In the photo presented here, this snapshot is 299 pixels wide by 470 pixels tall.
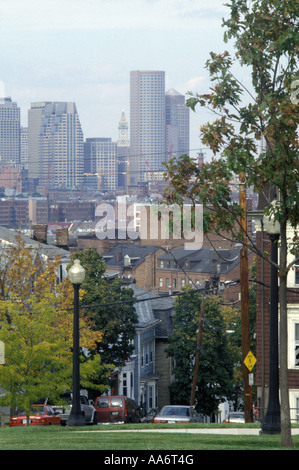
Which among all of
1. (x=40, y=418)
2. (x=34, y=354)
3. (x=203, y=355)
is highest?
(x=34, y=354)

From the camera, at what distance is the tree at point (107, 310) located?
1933 inches

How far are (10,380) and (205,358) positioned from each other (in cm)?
2893

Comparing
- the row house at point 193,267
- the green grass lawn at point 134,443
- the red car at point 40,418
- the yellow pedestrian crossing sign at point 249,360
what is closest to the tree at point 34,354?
the red car at point 40,418

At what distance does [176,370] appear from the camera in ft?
195

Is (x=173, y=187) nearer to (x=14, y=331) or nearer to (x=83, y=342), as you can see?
(x=14, y=331)

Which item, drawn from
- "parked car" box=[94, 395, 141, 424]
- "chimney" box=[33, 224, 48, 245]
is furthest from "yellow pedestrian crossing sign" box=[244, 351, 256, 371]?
"chimney" box=[33, 224, 48, 245]

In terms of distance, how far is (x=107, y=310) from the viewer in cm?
4947

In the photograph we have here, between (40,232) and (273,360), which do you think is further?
(40,232)

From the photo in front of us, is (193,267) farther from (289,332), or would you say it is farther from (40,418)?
(40,418)

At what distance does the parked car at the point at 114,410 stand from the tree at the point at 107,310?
1566cm

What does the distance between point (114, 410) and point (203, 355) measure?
85.8 feet

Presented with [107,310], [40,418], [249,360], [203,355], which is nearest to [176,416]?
[249,360]
